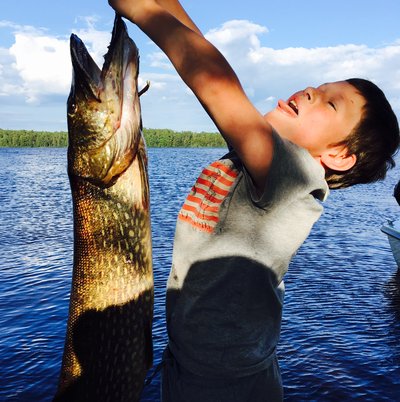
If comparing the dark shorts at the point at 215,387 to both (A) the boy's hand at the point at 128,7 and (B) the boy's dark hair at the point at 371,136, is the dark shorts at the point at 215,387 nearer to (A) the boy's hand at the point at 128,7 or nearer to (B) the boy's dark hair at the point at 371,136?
(B) the boy's dark hair at the point at 371,136

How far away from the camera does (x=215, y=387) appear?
1656 mm

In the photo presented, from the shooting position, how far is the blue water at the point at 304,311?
5957 millimetres

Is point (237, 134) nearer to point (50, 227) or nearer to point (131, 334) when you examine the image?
point (131, 334)

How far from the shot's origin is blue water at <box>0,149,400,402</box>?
19.5 ft

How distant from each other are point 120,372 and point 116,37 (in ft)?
4.43

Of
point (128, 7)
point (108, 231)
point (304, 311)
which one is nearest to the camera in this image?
point (128, 7)

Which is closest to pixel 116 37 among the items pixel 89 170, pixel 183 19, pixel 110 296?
pixel 183 19

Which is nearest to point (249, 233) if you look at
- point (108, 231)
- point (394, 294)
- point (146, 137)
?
point (108, 231)

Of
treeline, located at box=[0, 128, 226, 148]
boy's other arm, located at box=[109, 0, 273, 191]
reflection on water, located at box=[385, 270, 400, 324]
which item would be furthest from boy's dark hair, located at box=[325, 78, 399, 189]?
treeline, located at box=[0, 128, 226, 148]

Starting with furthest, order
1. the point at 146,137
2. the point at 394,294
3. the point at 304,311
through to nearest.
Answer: the point at 146,137
the point at 394,294
the point at 304,311

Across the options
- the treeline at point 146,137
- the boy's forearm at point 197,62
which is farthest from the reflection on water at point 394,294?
the treeline at point 146,137

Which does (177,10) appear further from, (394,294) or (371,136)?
(394,294)

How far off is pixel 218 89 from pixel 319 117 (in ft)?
1.76

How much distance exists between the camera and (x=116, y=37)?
172cm
